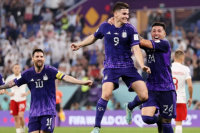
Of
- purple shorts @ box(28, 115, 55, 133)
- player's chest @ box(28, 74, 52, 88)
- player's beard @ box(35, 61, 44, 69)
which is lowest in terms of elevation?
purple shorts @ box(28, 115, 55, 133)

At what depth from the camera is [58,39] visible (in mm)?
28625

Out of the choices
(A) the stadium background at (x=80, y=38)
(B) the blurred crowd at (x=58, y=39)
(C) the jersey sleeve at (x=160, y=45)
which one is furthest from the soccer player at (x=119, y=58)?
(B) the blurred crowd at (x=58, y=39)

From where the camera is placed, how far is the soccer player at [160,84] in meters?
11.8

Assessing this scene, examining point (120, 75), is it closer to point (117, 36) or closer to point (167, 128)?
point (117, 36)

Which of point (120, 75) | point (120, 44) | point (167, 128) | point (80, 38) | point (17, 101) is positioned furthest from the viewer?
point (80, 38)

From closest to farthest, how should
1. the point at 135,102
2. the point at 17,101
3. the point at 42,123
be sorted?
the point at 42,123
the point at 135,102
the point at 17,101

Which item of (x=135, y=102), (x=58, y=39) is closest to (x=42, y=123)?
(x=135, y=102)

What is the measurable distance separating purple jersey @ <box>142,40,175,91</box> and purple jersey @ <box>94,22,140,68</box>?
0.37 metres

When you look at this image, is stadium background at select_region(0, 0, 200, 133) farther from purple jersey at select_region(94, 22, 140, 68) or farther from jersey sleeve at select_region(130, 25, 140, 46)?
jersey sleeve at select_region(130, 25, 140, 46)

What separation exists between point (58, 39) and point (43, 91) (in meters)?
17.1

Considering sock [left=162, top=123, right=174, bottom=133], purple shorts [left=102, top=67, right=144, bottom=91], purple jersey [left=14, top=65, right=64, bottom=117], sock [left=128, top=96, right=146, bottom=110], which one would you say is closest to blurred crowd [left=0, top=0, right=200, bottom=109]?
sock [left=128, top=96, right=146, bottom=110]

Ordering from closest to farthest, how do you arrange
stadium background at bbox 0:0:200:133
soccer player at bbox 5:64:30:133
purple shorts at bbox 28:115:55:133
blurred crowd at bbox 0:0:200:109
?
1. purple shorts at bbox 28:115:55:133
2. soccer player at bbox 5:64:30:133
3. stadium background at bbox 0:0:200:133
4. blurred crowd at bbox 0:0:200:109

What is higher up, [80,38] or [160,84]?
[80,38]

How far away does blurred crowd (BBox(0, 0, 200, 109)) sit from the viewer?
1025 inches
